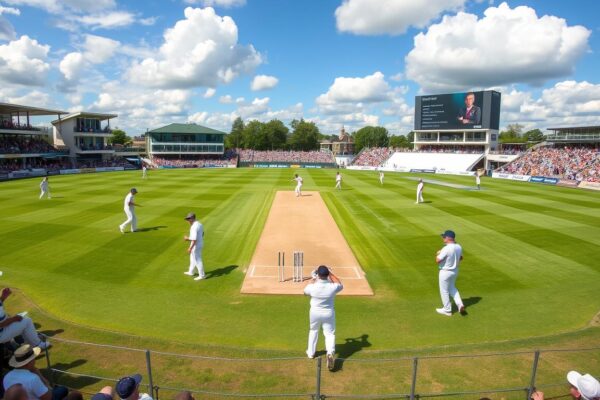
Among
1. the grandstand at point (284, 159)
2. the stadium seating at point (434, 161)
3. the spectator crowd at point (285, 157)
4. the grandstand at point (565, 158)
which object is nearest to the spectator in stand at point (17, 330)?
the grandstand at point (565, 158)

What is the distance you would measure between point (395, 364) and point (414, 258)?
330 inches

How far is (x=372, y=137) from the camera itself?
170m

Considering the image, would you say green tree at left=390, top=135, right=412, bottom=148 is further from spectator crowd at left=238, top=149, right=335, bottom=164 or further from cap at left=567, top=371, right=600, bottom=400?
cap at left=567, top=371, right=600, bottom=400

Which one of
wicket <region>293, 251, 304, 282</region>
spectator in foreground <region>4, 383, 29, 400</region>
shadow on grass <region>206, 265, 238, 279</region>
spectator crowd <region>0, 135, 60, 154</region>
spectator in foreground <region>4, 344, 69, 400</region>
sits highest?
spectator crowd <region>0, 135, 60, 154</region>

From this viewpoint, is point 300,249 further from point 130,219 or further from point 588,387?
point 588,387

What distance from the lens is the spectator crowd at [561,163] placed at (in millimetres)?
47875

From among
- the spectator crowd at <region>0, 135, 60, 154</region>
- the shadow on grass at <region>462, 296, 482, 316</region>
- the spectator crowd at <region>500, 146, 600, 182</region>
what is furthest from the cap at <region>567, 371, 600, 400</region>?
the spectator crowd at <region>0, 135, 60, 154</region>

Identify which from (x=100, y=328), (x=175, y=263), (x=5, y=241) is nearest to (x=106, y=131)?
(x=5, y=241)

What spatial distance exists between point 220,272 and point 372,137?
6445 inches

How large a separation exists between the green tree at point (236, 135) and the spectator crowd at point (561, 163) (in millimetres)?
99459

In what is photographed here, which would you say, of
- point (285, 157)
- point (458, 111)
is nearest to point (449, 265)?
point (458, 111)

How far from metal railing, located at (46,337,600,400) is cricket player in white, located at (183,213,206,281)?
4.57m

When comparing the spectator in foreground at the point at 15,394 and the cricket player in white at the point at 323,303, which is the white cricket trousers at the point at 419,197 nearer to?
the cricket player in white at the point at 323,303

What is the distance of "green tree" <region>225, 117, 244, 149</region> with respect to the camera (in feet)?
468
